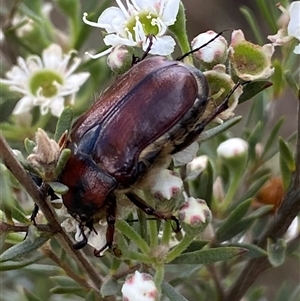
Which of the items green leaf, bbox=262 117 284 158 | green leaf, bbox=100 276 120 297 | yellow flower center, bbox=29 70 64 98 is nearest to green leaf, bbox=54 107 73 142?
green leaf, bbox=100 276 120 297

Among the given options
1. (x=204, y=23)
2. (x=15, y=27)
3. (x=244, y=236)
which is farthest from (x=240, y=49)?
(x=204, y=23)

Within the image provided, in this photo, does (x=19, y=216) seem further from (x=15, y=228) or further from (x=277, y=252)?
(x=277, y=252)

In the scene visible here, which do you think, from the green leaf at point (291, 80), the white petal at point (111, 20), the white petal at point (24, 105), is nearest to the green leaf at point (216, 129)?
the green leaf at point (291, 80)

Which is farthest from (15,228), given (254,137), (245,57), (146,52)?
(254,137)

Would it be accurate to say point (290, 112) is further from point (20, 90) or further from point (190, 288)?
point (20, 90)

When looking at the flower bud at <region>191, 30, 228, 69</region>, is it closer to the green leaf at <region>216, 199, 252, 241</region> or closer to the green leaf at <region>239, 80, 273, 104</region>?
the green leaf at <region>239, 80, 273, 104</region>

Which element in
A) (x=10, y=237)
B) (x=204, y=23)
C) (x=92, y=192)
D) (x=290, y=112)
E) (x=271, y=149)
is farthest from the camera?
(x=204, y=23)

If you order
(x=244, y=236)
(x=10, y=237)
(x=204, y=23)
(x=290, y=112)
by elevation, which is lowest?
(x=290, y=112)
